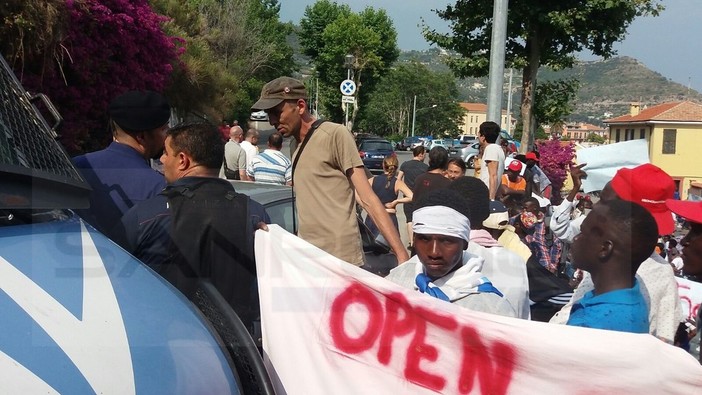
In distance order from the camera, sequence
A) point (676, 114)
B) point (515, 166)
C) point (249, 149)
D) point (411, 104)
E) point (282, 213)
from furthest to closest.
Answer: point (411, 104) → point (676, 114) → point (249, 149) → point (515, 166) → point (282, 213)

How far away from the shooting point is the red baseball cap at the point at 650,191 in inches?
147

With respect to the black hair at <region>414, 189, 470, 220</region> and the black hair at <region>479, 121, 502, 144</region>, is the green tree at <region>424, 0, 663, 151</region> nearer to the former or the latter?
the black hair at <region>479, 121, 502, 144</region>

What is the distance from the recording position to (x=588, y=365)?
8.29 feet

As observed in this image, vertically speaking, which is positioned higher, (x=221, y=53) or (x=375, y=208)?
(x=221, y=53)

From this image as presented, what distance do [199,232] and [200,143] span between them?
48 cm

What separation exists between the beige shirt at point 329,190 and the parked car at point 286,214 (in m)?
1.47

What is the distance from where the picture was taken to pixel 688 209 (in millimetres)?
3527

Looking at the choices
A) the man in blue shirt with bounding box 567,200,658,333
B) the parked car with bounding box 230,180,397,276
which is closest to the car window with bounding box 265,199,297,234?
the parked car with bounding box 230,180,397,276

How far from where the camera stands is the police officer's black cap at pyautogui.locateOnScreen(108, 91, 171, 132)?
12.9 feet

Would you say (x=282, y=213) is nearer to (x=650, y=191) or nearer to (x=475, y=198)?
(x=475, y=198)

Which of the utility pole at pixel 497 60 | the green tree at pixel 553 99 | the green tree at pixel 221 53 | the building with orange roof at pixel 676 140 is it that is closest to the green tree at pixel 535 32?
the green tree at pixel 553 99

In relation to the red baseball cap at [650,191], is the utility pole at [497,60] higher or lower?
higher

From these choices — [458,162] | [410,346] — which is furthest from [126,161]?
[458,162]

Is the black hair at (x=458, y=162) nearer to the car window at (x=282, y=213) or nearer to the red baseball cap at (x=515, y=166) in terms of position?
the red baseball cap at (x=515, y=166)
